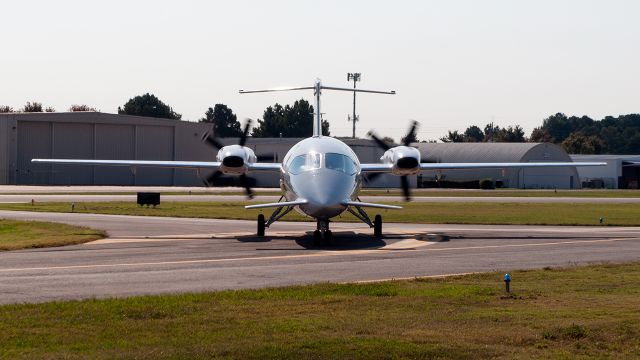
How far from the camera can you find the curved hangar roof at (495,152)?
129125 mm

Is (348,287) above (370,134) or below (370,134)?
below

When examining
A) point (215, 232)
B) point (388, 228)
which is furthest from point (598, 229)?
point (215, 232)

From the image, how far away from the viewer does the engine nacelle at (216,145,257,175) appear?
119 feet

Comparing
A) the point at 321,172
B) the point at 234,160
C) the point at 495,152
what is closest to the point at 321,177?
the point at 321,172

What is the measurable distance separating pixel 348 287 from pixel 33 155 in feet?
303

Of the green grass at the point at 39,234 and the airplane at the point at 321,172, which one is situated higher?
the airplane at the point at 321,172

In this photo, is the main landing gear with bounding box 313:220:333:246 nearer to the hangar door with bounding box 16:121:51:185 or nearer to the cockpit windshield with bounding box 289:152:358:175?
the cockpit windshield with bounding box 289:152:358:175

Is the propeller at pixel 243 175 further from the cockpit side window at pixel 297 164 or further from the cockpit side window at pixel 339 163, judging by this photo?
the cockpit side window at pixel 339 163

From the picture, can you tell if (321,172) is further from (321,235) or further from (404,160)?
(404,160)

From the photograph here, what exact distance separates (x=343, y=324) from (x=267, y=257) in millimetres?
12507

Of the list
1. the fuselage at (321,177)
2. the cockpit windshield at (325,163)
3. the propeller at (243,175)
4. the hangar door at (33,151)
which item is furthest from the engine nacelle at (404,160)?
the hangar door at (33,151)

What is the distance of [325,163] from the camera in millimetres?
32094

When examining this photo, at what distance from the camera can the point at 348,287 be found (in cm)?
1891

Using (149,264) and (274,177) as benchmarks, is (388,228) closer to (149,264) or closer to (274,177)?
(149,264)
